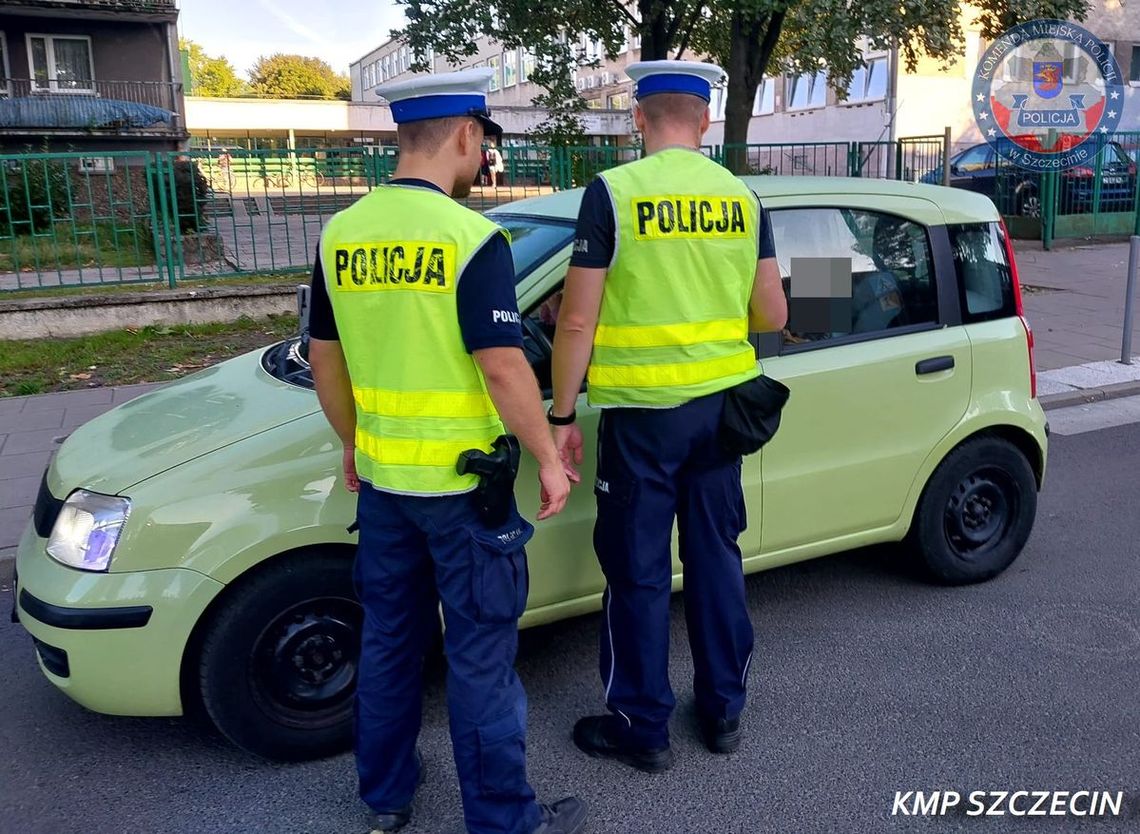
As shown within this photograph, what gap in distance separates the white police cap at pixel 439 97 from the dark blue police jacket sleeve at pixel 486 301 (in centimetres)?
33

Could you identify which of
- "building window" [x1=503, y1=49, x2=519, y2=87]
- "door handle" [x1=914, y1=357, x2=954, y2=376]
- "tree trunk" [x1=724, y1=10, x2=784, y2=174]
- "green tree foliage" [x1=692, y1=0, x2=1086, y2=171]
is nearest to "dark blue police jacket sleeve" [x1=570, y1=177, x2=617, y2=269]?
"door handle" [x1=914, y1=357, x2=954, y2=376]

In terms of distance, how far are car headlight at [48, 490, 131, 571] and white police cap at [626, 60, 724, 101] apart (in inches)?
75.8

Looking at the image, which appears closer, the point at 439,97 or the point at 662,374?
the point at 439,97

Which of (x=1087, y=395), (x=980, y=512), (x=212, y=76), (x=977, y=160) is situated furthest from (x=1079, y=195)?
(x=212, y=76)

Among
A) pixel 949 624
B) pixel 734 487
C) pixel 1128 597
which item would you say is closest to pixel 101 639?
pixel 734 487

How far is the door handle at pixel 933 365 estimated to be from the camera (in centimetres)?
384

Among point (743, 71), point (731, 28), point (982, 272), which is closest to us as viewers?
point (982, 272)

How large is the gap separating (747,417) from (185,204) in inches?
351

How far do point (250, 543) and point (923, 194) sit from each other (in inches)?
118

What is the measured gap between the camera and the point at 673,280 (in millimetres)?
2766

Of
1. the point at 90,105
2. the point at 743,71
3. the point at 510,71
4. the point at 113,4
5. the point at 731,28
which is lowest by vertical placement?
the point at 743,71

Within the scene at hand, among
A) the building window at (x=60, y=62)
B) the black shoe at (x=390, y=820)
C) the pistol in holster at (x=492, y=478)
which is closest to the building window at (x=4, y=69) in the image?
the building window at (x=60, y=62)

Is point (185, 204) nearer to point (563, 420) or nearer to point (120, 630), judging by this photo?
point (120, 630)

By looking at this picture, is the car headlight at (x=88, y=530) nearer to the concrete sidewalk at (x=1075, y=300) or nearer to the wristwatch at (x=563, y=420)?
the wristwatch at (x=563, y=420)
